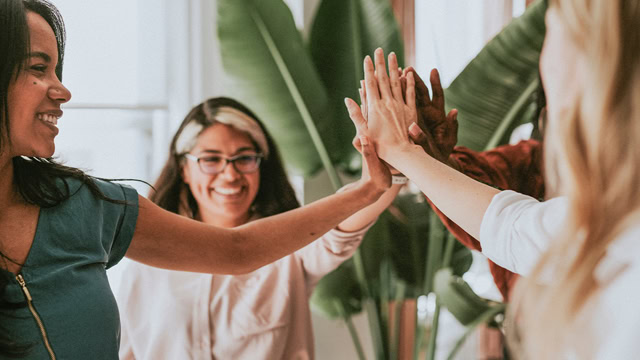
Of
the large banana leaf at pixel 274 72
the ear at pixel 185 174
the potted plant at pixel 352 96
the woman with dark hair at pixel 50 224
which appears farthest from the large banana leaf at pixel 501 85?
the woman with dark hair at pixel 50 224

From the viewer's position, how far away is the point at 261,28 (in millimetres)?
1727

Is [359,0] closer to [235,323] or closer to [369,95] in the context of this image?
[369,95]

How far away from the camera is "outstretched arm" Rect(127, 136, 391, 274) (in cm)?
108

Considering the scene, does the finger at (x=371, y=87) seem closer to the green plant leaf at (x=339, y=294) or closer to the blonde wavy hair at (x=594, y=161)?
the blonde wavy hair at (x=594, y=161)

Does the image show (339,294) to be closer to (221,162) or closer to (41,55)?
(221,162)

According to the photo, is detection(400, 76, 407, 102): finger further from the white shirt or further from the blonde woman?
the white shirt

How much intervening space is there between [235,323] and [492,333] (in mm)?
1669

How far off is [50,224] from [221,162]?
607mm

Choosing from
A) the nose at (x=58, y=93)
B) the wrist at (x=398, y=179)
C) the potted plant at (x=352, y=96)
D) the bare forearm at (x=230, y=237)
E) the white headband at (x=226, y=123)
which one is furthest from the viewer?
the potted plant at (x=352, y=96)

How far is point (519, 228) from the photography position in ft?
2.76

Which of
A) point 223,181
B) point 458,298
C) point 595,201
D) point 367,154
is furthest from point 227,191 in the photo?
point 595,201

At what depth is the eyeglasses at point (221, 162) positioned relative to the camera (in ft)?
4.93

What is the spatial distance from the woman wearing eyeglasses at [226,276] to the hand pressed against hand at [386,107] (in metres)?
0.21

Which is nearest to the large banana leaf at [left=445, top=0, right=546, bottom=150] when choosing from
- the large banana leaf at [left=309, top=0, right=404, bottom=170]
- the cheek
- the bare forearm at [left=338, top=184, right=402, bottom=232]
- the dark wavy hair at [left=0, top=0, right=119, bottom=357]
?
the large banana leaf at [left=309, top=0, right=404, bottom=170]
